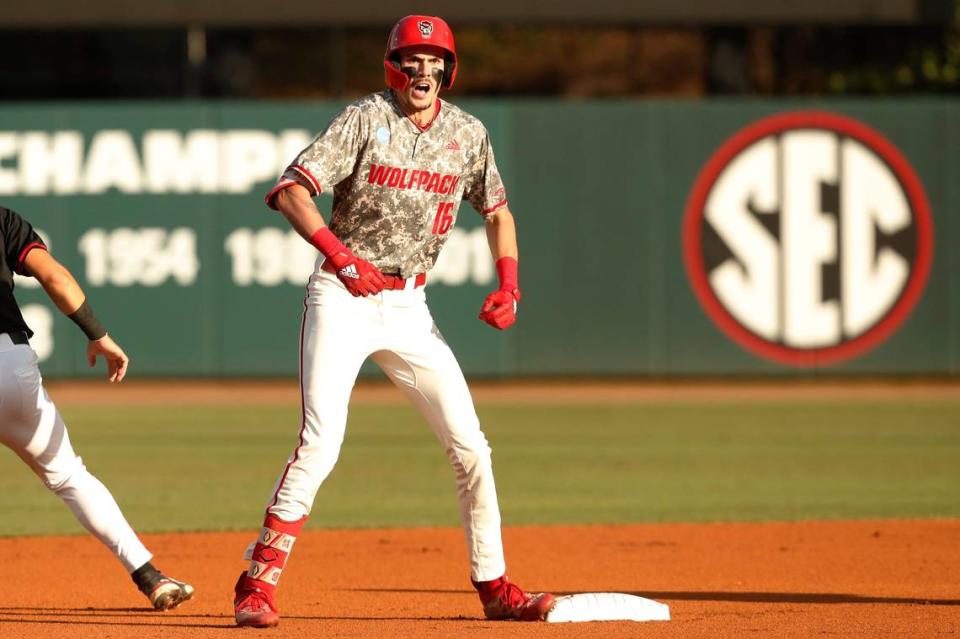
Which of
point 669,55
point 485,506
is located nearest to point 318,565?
point 485,506

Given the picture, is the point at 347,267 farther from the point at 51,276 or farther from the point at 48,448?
the point at 48,448

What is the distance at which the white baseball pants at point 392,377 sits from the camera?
582 cm

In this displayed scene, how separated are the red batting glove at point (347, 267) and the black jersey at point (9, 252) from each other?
99cm

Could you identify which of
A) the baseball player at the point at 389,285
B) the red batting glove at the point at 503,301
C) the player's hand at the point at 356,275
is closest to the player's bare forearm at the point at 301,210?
the baseball player at the point at 389,285

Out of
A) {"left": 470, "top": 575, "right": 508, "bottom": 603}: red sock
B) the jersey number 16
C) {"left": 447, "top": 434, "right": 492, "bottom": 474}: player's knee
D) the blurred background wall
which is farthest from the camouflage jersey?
the blurred background wall

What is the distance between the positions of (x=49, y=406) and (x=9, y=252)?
58 cm

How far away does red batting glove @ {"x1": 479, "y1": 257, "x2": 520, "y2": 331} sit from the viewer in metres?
6.07

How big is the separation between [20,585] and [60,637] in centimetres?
150

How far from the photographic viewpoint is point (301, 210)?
5773 mm

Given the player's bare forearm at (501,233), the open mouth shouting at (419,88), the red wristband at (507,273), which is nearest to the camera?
the open mouth shouting at (419,88)

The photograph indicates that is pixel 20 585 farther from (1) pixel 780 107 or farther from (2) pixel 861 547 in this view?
(1) pixel 780 107

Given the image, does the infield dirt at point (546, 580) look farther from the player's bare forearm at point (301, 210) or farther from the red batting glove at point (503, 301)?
the player's bare forearm at point (301, 210)

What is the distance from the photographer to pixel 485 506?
6.09m

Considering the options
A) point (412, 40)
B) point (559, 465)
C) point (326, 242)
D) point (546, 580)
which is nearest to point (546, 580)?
point (546, 580)
